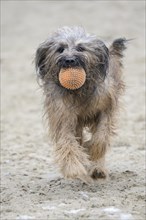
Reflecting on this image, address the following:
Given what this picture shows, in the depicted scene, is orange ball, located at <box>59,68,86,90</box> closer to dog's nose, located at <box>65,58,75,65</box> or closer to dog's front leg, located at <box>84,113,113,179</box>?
dog's nose, located at <box>65,58,75,65</box>

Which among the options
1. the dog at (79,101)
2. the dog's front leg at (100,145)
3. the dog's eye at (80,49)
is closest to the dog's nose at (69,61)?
the dog at (79,101)

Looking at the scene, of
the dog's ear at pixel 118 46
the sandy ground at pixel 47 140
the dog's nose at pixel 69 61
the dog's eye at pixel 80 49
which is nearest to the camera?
the sandy ground at pixel 47 140

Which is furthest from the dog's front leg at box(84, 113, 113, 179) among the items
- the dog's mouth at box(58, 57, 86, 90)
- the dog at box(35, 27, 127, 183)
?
the dog's mouth at box(58, 57, 86, 90)

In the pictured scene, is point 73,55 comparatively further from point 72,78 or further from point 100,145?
point 100,145

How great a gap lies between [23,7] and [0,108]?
25.1 feet

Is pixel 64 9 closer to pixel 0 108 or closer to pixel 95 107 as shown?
pixel 0 108

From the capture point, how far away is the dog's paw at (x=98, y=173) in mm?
6662

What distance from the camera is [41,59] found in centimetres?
659

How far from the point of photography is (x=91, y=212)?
5594 mm

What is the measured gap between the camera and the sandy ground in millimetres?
5895

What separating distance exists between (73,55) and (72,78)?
0.64 ft

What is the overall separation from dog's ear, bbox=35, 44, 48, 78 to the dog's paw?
1.00 meters

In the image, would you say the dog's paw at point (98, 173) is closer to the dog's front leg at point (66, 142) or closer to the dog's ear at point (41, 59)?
the dog's front leg at point (66, 142)

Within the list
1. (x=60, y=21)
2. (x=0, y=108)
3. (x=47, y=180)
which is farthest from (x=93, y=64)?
(x=60, y=21)
